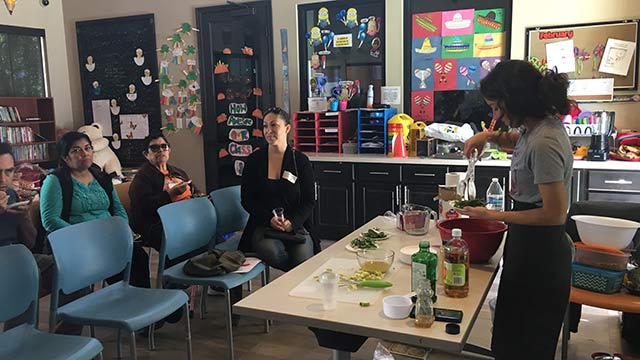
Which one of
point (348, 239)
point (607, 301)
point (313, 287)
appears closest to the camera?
point (313, 287)

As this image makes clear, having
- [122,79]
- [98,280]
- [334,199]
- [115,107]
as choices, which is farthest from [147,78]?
[98,280]

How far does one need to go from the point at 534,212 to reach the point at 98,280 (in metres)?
2.03

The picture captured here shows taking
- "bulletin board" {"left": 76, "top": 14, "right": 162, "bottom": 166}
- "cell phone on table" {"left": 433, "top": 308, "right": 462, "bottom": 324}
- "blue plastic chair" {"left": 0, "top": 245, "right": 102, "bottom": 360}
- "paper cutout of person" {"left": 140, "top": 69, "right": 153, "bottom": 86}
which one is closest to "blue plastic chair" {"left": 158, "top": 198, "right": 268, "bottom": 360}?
"blue plastic chair" {"left": 0, "top": 245, "right": 102, "bottom": 360}

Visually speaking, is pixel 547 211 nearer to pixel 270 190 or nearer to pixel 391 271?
pixel 391 271

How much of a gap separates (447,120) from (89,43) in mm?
4526

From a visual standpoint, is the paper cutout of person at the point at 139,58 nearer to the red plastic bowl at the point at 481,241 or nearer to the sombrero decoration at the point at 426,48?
the sombrero decoration at the point at 426,48

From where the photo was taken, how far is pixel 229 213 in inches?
138

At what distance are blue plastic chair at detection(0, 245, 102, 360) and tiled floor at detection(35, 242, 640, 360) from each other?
2.76 ft

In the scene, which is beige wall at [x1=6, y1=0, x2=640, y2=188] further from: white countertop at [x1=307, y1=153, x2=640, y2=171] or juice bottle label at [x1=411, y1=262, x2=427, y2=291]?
juice bottle label at [x1=411, y1=262, x2=427, y2=291]

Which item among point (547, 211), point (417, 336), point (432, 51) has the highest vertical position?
point (432, 51)

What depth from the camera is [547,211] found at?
1.71 m

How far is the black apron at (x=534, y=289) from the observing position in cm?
177

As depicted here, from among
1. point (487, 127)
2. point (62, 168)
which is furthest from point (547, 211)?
point (487, 127)

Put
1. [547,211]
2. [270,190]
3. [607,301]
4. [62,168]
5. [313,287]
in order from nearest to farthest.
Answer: [547,211], [313,287], [607,301], [62,168], [270,190]
